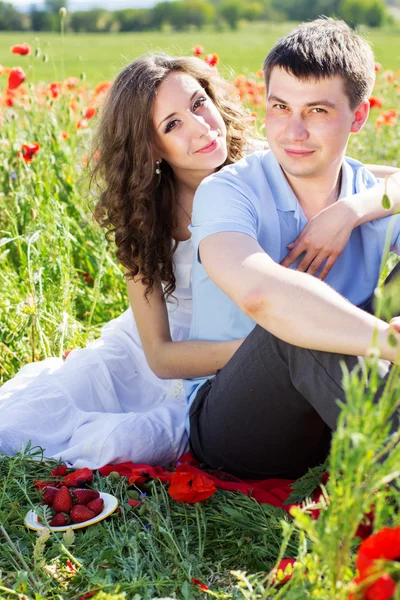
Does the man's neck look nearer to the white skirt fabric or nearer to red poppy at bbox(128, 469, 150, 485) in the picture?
the white skirt fabric

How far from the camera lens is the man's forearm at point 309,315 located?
1.68 metres

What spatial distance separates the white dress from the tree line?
98.9 feet

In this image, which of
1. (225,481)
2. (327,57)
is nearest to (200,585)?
(225,481)

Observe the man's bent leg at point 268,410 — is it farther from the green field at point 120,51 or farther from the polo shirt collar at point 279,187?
the green field at point 120,51

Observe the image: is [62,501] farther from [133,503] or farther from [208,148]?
[208,148]

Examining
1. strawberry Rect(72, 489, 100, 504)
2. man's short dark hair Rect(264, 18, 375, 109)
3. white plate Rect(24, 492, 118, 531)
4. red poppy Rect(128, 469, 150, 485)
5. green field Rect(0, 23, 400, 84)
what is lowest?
green field Rect(0, 23, 400, 84)

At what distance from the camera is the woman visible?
2.52 m

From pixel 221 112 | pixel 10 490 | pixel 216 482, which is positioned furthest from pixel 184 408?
pixel 221 112

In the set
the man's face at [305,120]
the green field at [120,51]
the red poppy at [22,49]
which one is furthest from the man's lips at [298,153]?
the green field at [120,51]

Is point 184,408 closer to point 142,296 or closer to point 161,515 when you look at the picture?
point 142,296

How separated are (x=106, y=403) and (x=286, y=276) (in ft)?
3.90

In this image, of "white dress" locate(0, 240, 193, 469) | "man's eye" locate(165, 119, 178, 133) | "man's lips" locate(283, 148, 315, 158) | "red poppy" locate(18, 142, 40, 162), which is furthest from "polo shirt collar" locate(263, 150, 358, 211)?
"red poppy" locate(18, 142, 40, 162)

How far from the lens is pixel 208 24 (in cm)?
4572

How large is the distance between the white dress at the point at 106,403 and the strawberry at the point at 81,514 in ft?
1.16
